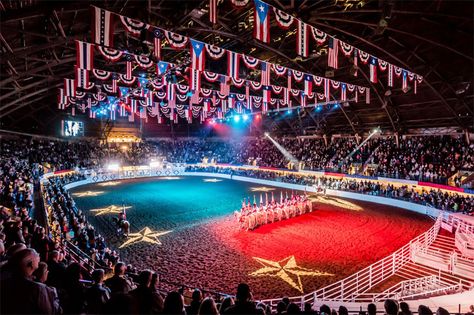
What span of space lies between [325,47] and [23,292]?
74.3 ft

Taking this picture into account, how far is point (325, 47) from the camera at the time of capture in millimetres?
21078

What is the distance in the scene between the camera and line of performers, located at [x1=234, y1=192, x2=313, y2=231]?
1648 centimetres

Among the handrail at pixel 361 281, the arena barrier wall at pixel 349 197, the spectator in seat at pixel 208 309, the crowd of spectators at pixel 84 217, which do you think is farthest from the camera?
the handrail at pixel 361 281

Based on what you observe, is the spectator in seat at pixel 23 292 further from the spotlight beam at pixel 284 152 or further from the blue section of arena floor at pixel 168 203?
the spotlight beam at pixel 284 152

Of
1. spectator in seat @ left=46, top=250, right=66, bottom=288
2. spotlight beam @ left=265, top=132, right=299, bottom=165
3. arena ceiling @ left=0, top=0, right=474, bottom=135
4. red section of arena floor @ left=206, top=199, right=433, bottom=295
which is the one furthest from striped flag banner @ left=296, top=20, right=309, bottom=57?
spotlight beam @ left=265, top=132, right=299, bottom=165

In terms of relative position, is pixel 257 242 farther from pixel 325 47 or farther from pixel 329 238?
pixel 325 47

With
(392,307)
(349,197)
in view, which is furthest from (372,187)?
(392,307)

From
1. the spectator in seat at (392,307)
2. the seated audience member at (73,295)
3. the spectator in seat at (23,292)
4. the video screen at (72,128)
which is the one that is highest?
the video screen at (72,128)

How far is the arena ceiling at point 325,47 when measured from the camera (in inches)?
503

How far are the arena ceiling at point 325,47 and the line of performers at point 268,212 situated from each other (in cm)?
956

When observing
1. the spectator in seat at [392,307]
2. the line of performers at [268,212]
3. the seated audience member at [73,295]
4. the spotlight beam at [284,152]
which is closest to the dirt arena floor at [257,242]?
the line of performers at [268,212]

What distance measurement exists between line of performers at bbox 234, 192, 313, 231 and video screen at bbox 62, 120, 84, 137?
3488cm

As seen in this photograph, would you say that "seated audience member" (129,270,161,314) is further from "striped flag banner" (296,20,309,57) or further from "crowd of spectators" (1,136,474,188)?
"crowd of spectators" (1,136,474,188)

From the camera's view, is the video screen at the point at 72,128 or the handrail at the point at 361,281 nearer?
the handrail at the point at 361,281
